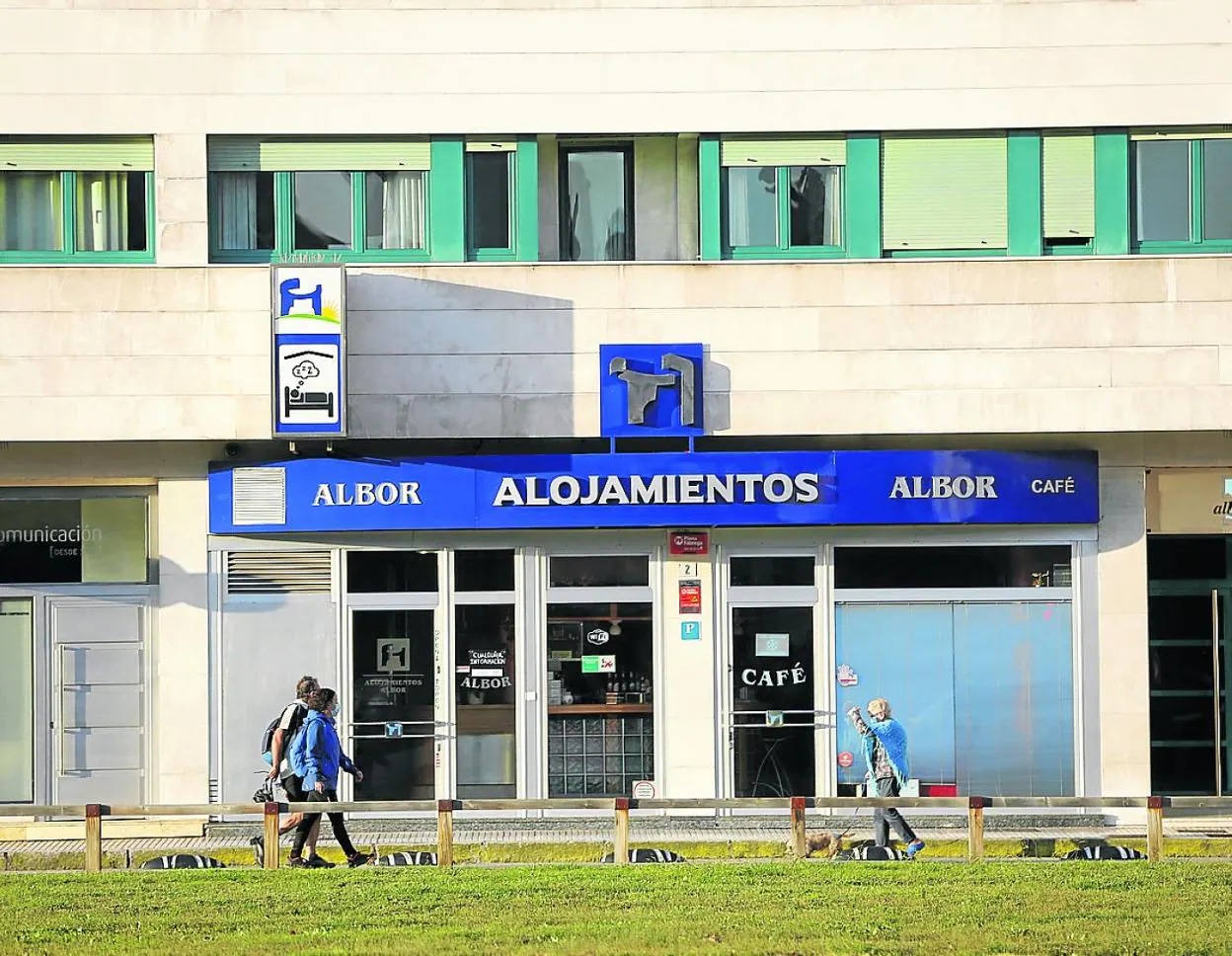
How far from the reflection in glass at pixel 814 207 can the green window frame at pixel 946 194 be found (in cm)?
49

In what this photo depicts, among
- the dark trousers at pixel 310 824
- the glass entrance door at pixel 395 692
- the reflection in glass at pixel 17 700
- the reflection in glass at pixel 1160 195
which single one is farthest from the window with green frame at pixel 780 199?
the reflection in glass at pixel 17 700

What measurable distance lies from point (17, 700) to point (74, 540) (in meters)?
1.73

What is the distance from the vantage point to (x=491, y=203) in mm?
20734

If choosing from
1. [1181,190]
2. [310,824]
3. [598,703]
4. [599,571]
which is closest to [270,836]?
[310,824]

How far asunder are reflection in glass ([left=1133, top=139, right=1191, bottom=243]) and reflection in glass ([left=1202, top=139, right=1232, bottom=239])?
18 cm

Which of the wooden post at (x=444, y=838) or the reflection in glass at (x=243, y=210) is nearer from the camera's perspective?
the wooden post at (x=444, y=838)

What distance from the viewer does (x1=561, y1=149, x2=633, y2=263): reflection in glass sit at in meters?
21.0

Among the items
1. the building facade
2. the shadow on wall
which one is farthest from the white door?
the shadow on wall

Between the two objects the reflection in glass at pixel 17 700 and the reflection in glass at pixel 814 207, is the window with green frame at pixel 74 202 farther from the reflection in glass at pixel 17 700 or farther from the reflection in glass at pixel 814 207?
the reflection in glass at pixel 814 207

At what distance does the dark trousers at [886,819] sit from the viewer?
57.2 feet

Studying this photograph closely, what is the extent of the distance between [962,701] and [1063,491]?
91.7 inches

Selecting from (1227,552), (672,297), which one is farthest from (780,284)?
(1227,552)

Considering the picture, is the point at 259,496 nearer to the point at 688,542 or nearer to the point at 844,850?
the point at 688,542

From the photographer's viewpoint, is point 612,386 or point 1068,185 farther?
point 1068,185
